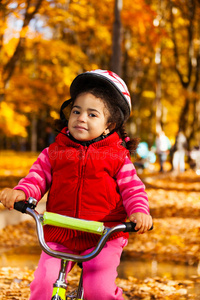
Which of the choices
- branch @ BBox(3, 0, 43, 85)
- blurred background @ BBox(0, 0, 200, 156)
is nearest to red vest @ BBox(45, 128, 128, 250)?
blurred background @ BBox(0, 0, 200, 156)

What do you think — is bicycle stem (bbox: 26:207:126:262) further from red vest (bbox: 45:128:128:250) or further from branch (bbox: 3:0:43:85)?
branch (bbox: 3:0:43:85)

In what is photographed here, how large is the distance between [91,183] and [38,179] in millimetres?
359

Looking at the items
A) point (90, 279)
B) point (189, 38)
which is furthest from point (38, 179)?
point (189, 38)

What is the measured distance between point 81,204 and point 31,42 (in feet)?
51.6

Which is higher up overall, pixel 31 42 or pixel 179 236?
pixel 31 42

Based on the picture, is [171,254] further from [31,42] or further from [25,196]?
[31,42]

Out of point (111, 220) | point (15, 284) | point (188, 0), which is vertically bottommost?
point (15, 284)

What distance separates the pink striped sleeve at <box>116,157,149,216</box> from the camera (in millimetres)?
2939

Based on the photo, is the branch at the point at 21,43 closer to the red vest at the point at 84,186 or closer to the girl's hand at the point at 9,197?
the red vest at the point at 84,186

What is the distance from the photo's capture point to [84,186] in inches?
118

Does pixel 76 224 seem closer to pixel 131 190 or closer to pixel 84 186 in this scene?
pixel 84 186

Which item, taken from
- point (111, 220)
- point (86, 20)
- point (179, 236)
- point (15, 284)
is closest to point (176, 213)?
point (179, 236)

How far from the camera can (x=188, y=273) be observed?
19.9 feet

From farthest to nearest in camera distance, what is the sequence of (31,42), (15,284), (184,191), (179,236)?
(31,42) < (184,191) < (179,236) < (15,284)
